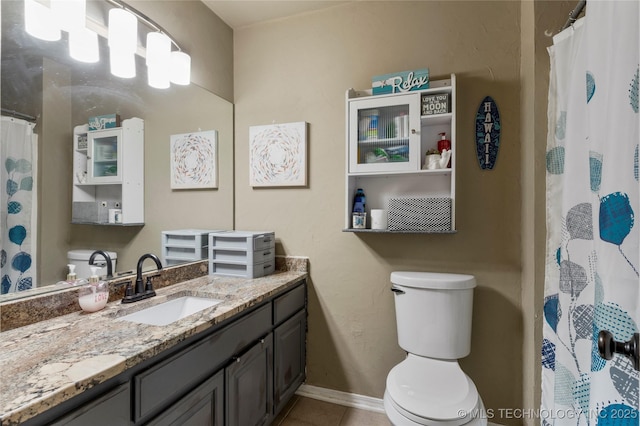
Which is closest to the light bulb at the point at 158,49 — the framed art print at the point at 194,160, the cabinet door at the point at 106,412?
the framed art print at the point at 194,160

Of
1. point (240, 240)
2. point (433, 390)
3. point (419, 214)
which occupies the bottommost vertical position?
point (433, 390)

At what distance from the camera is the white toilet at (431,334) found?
127cm

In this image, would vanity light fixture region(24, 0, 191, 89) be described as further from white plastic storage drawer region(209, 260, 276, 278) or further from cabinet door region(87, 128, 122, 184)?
white plastic storage drawer region(209, 260, 276, 278)

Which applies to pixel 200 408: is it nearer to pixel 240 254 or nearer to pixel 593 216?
pixel 240 254

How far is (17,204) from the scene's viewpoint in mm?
1055

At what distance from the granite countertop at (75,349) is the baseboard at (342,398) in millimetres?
993

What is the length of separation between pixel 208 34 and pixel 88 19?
788mm

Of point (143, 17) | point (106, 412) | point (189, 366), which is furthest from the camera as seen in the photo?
point (143, 17)

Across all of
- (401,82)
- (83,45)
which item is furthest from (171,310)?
(401,82)

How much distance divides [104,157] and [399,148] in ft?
4.79

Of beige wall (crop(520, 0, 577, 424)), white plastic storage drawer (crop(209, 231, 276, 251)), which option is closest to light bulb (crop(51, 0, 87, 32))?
white plastic storage drawer (crop(209, 231, 276, 251))

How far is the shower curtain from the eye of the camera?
3.33 feet

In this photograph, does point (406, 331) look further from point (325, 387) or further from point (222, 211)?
point (222, 211)

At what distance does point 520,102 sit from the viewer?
157cm
